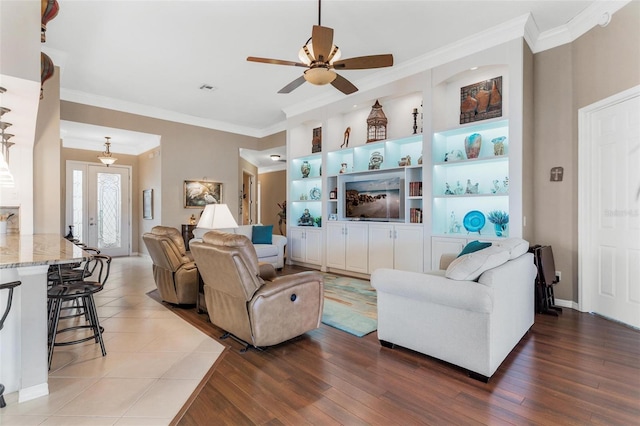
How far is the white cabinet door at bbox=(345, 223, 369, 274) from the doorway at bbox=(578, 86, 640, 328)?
9.27ft

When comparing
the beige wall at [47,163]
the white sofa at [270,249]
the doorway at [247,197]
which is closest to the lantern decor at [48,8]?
the beige wall at [47,163]

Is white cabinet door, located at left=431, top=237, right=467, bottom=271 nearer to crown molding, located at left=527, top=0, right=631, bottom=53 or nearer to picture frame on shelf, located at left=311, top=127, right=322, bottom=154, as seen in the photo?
crown molding, located at left=527, top=0, right=631, bottom=53

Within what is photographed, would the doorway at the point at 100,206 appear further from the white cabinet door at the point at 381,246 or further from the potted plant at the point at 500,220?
the potted plant at the point at 500,220

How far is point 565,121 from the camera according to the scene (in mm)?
3807

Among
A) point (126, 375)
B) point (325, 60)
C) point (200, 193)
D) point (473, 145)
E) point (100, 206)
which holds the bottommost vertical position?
point (126, 375)

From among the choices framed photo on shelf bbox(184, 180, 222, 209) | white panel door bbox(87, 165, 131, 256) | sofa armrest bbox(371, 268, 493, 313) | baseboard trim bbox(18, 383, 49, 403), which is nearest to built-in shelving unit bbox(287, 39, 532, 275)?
sofa armrest bbox(371, 268, 493, 313)

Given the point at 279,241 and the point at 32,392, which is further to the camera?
the point at 279,241

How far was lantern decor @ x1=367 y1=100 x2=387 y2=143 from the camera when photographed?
534 centimetres

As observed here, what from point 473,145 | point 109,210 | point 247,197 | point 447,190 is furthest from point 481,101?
point 109,210

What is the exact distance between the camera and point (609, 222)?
340 cm

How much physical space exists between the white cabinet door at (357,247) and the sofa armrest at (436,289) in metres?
2.70

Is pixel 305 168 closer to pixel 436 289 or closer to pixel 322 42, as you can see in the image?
pixel 322 42

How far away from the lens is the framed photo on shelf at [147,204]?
7547 mm

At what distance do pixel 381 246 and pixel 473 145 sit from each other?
201cm
